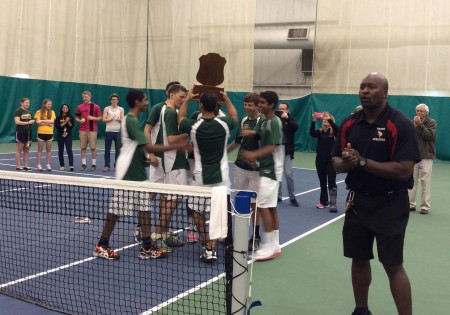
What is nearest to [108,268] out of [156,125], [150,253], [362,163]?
[150,253]

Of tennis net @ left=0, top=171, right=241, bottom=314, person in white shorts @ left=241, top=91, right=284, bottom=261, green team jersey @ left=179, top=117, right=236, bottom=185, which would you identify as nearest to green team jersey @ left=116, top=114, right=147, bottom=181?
tennis net @ left=0, top=171, right=241, bottom=314

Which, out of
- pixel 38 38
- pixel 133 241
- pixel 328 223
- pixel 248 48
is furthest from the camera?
pixel 248 48

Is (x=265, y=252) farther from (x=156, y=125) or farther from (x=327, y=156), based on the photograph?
(x=327, y=156)

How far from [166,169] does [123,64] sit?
59.0ft

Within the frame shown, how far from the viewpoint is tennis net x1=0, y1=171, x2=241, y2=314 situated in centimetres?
408

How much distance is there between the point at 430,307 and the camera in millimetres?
4441

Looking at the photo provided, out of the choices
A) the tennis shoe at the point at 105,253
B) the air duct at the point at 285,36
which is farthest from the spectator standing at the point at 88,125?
the air duct at the point at 285,36

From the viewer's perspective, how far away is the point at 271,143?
550 centimetres

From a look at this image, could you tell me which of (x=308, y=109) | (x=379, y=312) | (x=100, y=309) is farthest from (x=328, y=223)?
(x=308, y=109)

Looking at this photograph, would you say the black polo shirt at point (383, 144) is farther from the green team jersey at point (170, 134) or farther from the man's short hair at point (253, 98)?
the green team jersey at point (170, 134)

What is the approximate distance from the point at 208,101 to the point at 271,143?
0.85 m

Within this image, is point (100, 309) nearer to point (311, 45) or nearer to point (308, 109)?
point (308, 109)

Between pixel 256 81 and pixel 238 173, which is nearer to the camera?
pixel 238 173

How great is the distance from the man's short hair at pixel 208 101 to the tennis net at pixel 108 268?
1003 millimetres
